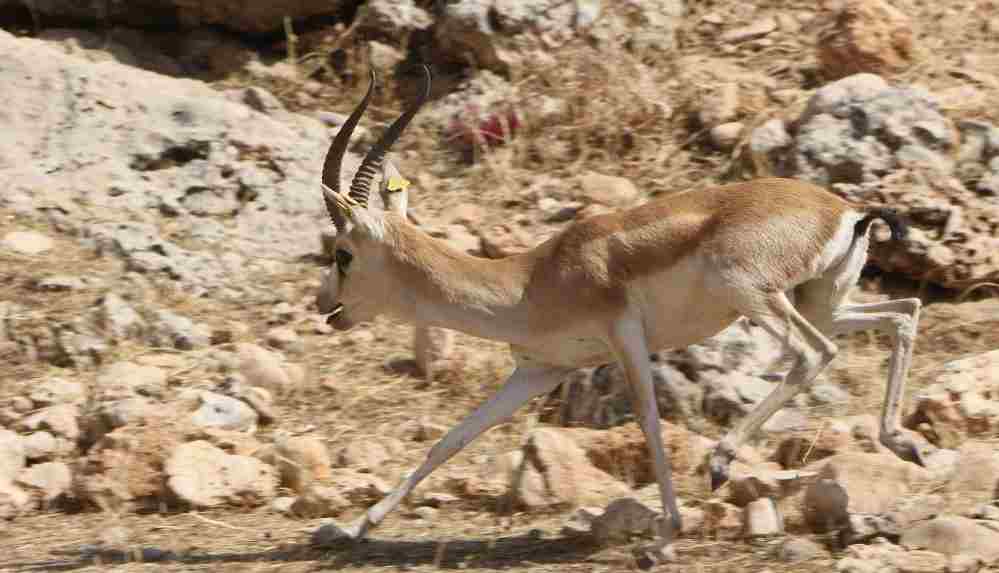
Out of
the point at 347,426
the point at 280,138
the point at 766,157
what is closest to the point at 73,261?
the point at 280,138

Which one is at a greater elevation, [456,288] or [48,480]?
[456,288]

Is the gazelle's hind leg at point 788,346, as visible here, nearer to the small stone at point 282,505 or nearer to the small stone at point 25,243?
the small stone at point 282,505

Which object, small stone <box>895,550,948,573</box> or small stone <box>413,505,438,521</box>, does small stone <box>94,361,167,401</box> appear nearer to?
small stone <box>413,505,438,521</box>

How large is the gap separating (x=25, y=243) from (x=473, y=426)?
4.59m

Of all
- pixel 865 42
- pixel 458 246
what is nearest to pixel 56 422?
pixel 458 246

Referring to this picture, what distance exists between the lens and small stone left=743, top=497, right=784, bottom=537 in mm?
6363

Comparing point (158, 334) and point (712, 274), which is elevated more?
point (712, 274)

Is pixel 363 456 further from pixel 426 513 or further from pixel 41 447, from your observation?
pixel 41 447

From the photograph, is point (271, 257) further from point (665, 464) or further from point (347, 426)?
point (665, 464)

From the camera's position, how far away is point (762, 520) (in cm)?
637

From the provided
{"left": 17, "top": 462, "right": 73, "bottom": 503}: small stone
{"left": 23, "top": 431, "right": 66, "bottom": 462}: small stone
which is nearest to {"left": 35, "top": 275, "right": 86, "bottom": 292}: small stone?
Answer: {"left": 23, "top": 431, "right": 66, "bottom": 462}: small stone

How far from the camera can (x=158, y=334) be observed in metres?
9.52

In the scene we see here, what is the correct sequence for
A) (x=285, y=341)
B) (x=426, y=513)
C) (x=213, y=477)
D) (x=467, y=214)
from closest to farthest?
(x=426, y=513) → (x=213, y=477) → (x=285, y=341) → (x=467, y=214)

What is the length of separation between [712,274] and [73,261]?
5.22 meters
